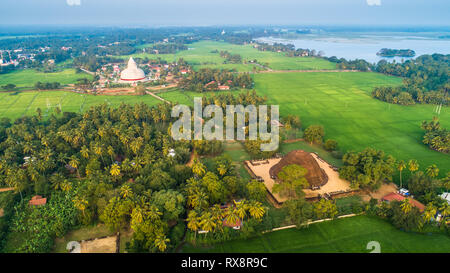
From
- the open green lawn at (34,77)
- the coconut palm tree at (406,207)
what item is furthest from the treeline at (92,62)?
A: the coconut palm tree at (406,207)

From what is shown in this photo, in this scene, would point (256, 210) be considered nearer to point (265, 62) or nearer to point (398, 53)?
point (265, 62)

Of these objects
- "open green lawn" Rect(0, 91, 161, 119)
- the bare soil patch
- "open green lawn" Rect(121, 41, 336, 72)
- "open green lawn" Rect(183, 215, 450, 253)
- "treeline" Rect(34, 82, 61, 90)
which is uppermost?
"open green lawn" Rect(121, 41, 336, 72)

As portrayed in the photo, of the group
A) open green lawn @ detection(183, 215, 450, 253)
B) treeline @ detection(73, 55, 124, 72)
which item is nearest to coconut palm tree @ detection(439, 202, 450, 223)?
open green lawn @ detection(183, 215, 450, 253)

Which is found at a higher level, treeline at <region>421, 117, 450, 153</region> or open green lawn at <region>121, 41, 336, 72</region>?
open green lawn at <region>121, 41, 336, 72</region>

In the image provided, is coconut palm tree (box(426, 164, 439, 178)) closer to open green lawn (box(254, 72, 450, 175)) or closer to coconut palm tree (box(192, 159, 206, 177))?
open green lawn (box(254, 72, 450, 175))

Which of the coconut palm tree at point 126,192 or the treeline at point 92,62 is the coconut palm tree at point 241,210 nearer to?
the coconut palm tree at point 126,192

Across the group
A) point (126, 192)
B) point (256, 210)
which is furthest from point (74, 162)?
point (256, 210)

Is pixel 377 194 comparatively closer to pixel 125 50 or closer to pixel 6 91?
pixel 6 91
